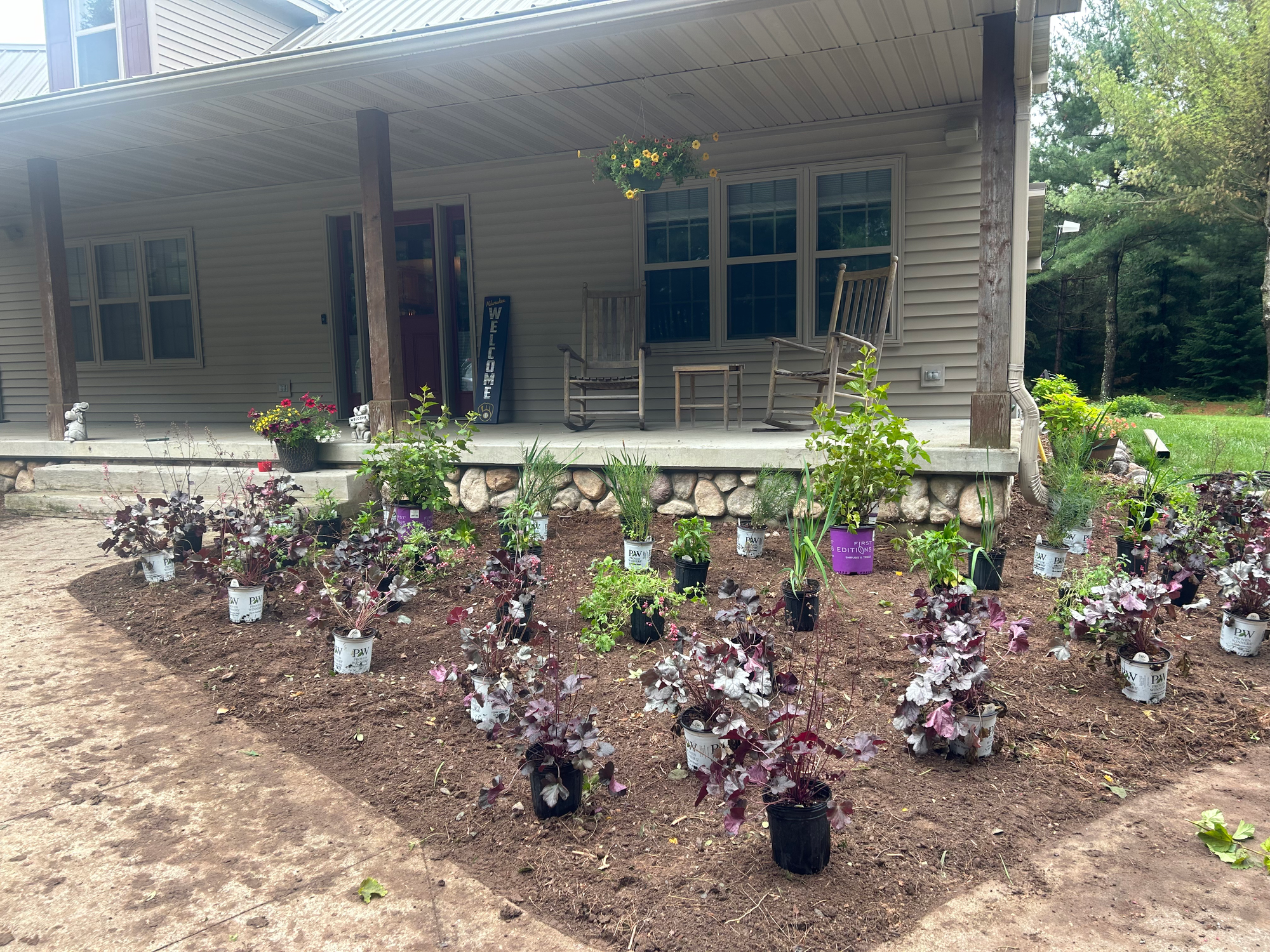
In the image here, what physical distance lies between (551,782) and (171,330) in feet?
26.2

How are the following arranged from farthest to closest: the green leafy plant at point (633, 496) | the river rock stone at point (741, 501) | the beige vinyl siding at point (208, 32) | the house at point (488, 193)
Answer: the beige vinyl siding at point (208, 32)
the river rock stone at point (741, 501)
the house at point (488, 193)
the green leafy plant at point (633, 496)

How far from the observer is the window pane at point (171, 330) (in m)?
8.23

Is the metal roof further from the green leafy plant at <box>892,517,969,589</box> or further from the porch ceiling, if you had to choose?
the green leafy plant at <box>892,517,969,589</box>

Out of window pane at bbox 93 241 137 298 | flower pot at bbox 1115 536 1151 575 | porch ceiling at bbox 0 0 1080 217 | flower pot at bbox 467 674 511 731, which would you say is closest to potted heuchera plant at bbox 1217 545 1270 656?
flower pot at bbox 1115 536 1151 575

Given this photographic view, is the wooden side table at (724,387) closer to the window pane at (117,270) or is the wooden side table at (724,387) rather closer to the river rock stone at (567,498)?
the river rock stone at (567,498)

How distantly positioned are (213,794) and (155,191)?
7353 millimetres

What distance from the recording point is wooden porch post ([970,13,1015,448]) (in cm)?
393

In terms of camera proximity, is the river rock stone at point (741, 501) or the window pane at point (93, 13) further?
the window pane at point (93, 13)

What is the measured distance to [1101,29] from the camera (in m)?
19.1

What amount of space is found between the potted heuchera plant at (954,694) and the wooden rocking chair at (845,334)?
271 centimetres

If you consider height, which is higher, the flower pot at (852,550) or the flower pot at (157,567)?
the flower pot at (852,550)

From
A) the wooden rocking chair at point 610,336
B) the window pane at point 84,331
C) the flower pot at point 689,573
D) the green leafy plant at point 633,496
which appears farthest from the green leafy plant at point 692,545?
the window pane at point 84,331

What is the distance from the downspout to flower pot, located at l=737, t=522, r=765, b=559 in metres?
1.44

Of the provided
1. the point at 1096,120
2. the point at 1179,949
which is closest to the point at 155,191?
the point at 1179,949
